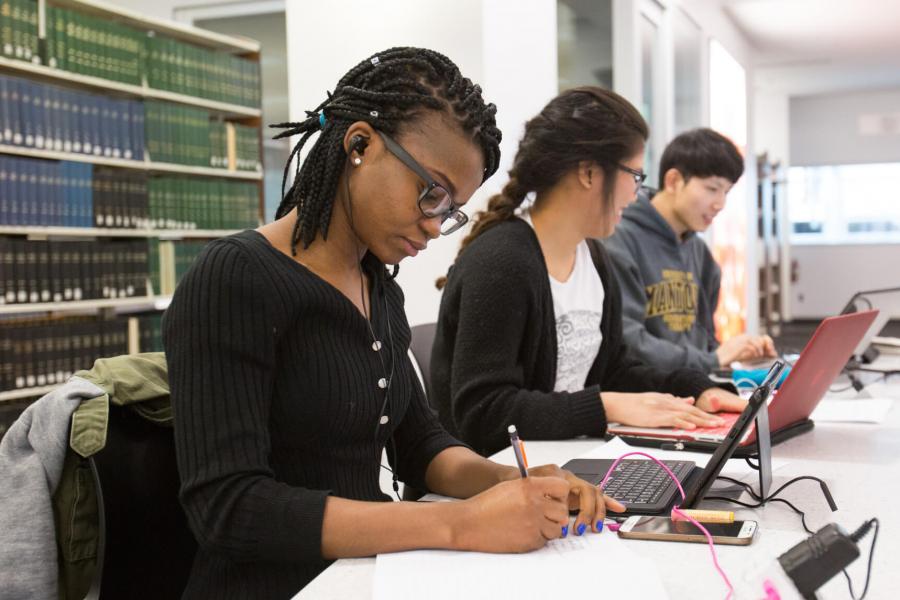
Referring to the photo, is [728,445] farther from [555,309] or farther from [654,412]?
[555,309]

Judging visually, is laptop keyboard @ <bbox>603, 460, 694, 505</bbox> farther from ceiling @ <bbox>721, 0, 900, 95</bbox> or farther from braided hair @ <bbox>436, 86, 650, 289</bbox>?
ceiling @ <bbox>721, 0, 900, 95</bbox>

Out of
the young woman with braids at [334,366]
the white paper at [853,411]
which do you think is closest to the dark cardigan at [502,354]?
the white paper at [853,411]

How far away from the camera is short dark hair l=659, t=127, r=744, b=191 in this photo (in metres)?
2.98

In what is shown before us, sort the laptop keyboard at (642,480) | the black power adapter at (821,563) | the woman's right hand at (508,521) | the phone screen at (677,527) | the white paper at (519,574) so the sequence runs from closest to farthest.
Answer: the black power adapter at (821,563) → the white paper at (519,574) → the woman's right hand at (508,521) → the phone screen at (677,527) → the laptop keyboard at (642,480)

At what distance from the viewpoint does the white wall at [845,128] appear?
37.7ft

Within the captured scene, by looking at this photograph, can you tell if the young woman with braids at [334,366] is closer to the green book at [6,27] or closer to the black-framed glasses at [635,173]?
the black-framed glasses at [635,173]

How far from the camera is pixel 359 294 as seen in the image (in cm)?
125

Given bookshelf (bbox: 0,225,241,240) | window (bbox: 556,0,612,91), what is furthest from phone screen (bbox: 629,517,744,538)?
window (bbox: 556,0,612,91)

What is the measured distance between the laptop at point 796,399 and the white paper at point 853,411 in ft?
0.41

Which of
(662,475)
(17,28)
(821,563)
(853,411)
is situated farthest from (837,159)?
(821,563)

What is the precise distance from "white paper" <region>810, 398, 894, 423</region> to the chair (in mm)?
1320

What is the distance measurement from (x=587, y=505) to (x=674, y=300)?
1.90m

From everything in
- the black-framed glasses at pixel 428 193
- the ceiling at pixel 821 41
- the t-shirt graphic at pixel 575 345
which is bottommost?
the t-shirt graphic at pixel 575 345

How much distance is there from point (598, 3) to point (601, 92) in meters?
2.90
